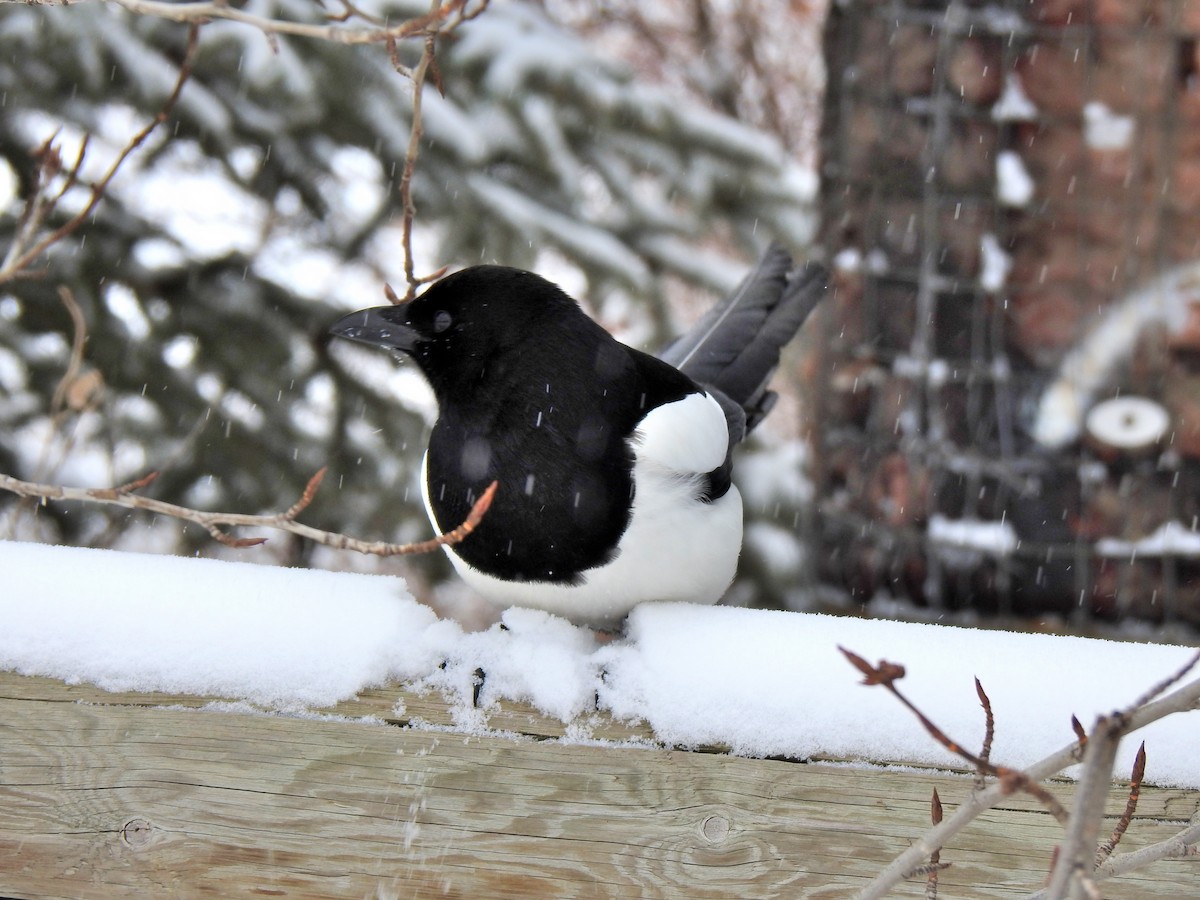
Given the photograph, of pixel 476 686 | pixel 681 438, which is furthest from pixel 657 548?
pixel 476 686

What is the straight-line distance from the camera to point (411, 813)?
1.13 m

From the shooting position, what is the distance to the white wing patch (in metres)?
1.41

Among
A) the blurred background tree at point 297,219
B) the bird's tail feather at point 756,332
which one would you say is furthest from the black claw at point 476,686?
the blurred background tree at point 297,219

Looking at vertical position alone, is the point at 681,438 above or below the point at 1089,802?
above

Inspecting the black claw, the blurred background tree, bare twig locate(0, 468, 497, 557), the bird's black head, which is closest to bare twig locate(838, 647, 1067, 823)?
bare twig locate(0, 468, 497, 557)

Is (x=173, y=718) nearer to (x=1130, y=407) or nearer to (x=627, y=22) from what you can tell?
(x=1130, y=407)

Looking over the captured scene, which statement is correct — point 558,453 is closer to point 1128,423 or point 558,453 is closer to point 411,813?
point 411,813

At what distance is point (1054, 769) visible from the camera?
63 cm

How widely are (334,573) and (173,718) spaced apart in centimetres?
22

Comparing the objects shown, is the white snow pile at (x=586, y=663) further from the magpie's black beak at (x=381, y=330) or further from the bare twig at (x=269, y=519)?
the magpie's black beak at (x=381, y=330)

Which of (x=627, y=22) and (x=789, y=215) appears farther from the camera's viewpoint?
(x=627, y=22)

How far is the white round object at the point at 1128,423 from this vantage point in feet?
6.93

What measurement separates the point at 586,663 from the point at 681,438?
0.35m

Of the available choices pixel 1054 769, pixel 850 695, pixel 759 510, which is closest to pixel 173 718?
pixel 850 695
